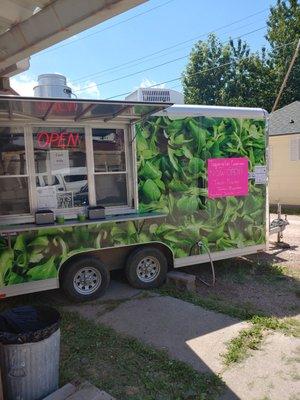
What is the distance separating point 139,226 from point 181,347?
2111 millimetres

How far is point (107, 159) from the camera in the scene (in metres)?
6.00

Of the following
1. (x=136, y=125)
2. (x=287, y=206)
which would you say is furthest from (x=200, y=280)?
(x=287, y=206)

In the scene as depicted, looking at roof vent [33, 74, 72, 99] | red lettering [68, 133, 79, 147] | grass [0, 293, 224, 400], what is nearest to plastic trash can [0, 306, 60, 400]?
grass [0, 293, 224, 400]

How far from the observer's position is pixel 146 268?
634 cm

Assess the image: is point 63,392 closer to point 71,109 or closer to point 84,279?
point 84,279

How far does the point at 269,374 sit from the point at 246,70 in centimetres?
2577

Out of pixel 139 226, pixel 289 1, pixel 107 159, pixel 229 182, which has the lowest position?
pixel 139 226

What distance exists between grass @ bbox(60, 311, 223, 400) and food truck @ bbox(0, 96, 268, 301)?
1.21 meters

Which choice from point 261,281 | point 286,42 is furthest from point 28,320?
point 286,42

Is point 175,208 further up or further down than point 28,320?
further up

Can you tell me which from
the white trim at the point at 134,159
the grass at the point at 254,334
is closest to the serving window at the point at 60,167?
the white trim at the point at 134,159

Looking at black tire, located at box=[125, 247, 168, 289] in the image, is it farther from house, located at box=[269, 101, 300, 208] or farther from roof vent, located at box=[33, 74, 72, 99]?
house, located at box=[269, 101, 300, 208]

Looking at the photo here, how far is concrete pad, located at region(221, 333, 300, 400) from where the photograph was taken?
3.58 metres

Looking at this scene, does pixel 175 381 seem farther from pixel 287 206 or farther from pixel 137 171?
pixel 287 206
